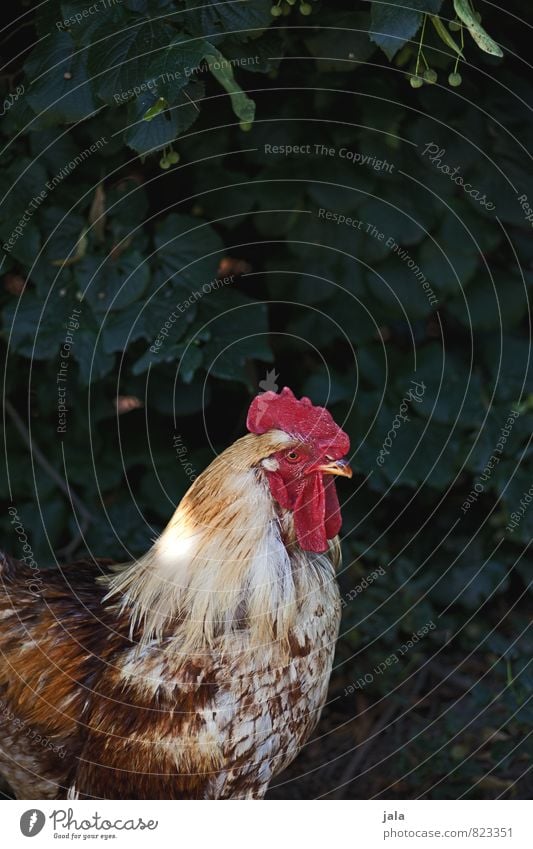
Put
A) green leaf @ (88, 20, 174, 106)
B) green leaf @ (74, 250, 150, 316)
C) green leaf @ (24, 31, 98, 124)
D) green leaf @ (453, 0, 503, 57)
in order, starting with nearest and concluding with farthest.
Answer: green leaf @ (453, 0, 503, 57), green leaf @ (88, 20, 174, 106), green leaf @ (24, 31, 98, 124), green leaf @ (74, 250, 150, 316)

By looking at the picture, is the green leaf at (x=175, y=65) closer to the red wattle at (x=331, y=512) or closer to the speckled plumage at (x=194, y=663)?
the speckled plumage at (x=194, y=663)

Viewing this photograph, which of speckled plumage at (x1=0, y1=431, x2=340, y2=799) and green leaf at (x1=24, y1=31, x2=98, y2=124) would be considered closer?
speckled plumage at (x1=0, y1=431, x2=340, y2=799)

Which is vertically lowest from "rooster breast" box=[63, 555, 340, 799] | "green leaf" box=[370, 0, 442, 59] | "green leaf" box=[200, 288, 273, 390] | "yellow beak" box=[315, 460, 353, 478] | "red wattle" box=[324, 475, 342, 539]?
"rooster breast" box=[63, 555, 340, 799]

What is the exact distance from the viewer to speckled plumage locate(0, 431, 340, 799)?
2.20 meters

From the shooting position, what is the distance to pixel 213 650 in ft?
7.29

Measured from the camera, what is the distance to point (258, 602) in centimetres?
225

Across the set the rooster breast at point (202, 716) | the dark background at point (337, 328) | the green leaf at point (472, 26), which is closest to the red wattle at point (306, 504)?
the rooster breast at point (202, 716)

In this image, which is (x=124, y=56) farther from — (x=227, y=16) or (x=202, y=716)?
(x=202, y=716)

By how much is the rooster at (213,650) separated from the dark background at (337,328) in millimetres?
722

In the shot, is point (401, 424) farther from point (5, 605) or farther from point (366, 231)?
point (5, 605)

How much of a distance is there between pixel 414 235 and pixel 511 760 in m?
1.66

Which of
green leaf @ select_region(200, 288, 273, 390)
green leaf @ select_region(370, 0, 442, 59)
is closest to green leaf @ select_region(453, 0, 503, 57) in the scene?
green leaf @ select_region(370, 0, 442, 59)

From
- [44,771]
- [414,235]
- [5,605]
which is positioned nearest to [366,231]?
[414,235]

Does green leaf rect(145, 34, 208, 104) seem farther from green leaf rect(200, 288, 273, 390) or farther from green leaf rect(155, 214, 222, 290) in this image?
green leaf rect(200, 288, 273, 390)
